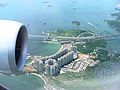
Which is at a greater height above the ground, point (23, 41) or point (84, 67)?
point (23, 41)

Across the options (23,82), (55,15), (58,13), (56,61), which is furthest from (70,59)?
(58,13)

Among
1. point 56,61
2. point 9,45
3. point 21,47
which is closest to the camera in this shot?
point 9,45

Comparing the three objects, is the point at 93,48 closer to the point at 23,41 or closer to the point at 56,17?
the point at 56,17

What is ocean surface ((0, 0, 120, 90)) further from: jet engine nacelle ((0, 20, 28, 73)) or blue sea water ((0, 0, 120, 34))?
jet engine nacelle ((0, 20, 28, 73))

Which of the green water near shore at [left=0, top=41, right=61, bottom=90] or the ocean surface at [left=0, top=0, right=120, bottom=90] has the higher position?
the green water near shore at [left=0, top=41, right=61, bottom=90]

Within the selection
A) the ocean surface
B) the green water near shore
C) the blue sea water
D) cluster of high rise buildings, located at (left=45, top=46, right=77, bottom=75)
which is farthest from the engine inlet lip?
the blue sea water

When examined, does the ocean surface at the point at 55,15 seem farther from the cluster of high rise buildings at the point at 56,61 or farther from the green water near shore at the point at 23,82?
the green water near shore at the point at 23,82

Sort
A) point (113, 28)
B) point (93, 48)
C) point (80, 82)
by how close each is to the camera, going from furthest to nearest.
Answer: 1. point (113, 28)
2. point (93, 48)
3. point (80, 82)

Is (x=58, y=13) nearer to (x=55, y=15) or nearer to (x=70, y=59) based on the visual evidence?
(x=55, y=15)

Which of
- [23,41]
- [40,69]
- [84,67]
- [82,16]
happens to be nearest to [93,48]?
[84,67]
